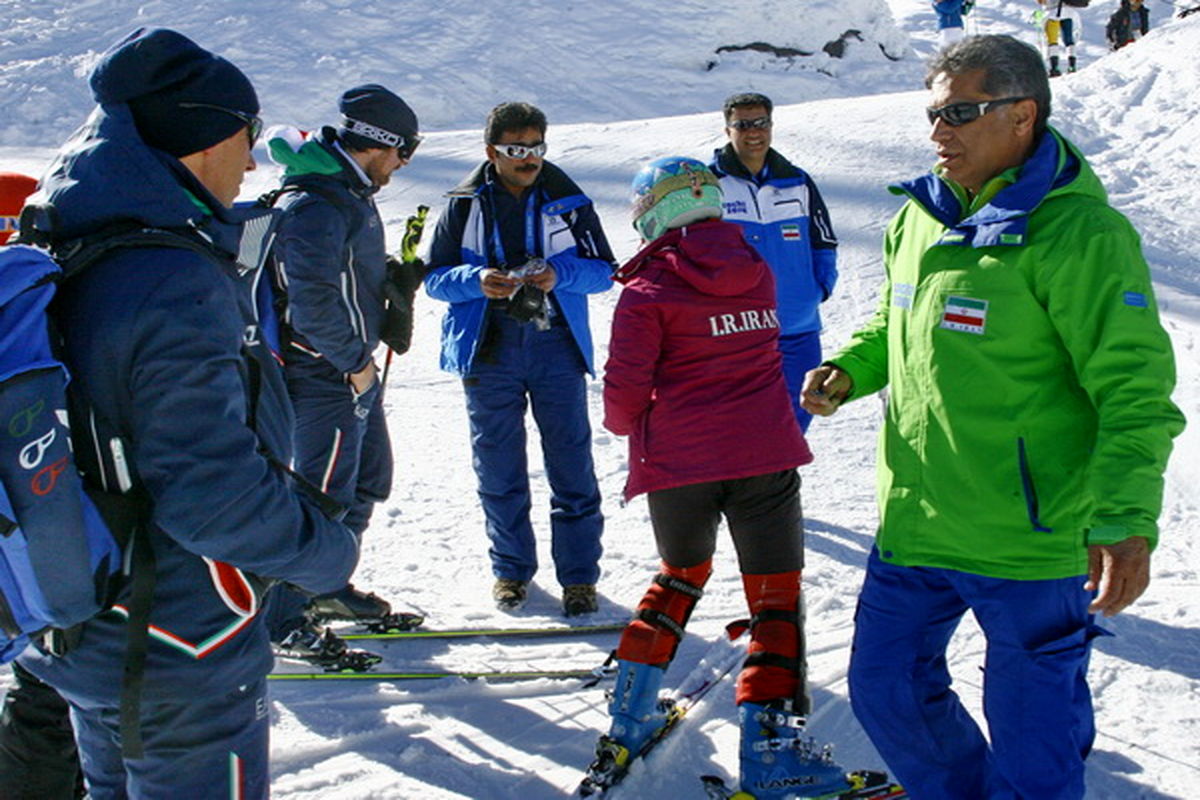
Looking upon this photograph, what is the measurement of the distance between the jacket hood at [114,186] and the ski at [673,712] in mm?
2133

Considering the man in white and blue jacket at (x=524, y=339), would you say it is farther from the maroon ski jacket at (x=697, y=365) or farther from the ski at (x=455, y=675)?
the maroon ski jacket at (x=697, y=365)

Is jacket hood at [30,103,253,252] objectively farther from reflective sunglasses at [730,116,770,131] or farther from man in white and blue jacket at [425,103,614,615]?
reflective sunglasses at [730,116,770,131]

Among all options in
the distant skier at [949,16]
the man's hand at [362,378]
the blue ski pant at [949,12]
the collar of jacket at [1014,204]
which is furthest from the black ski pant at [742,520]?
the blue ski pant at [949,12]

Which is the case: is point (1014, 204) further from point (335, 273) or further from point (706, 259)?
point (335, 273)

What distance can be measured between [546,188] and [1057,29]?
580 inches

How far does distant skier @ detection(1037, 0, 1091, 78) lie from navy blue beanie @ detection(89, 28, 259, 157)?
16.7m

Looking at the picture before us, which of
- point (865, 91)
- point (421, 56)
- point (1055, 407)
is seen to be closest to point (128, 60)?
point (1055, 407)

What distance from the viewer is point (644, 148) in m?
12.6

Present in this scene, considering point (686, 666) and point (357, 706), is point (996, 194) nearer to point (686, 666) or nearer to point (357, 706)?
point (686, 666)

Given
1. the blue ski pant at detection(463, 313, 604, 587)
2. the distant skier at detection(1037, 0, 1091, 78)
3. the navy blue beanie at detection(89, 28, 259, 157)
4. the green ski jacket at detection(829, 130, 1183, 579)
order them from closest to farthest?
the navy blue beanie at detection(89, 28, 259, 157) < the green ski jacket at detection(829, 130, 1183, 579) < the blue ski pant at detection(463, 313, 604, 587) < the distant skier at detection(1037, 0, 1091, 78)

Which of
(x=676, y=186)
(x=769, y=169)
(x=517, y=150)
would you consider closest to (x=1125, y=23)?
(x=769, y=169)

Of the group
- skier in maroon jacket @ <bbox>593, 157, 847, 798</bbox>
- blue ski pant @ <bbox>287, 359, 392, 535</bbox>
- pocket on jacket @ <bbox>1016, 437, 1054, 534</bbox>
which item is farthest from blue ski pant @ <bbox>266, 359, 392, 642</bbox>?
pocket on jacket @ <bbox>1016, 437, 1054, 534</bbox>

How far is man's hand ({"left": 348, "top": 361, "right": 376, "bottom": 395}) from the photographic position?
4.66 metres

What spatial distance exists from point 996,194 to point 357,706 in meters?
2.91
